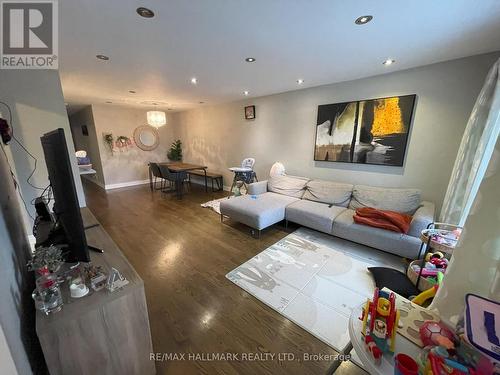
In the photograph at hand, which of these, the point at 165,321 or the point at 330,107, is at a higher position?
the point at 330,107

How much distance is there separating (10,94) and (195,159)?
4287 mm

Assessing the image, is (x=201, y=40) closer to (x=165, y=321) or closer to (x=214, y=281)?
(x=214, y=281)

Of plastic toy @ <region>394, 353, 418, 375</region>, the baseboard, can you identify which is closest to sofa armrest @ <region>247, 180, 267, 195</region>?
plastic toy @ <region>394, 353, 418, 375</region>

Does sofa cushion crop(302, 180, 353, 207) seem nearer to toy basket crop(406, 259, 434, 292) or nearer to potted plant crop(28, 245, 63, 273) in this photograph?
toy basket crop(406, 259, 434, 292)

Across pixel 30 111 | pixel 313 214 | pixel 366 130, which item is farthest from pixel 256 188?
pixel 30 111

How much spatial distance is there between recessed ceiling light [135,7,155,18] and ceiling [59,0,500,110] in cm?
3

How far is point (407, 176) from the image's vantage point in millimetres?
2725

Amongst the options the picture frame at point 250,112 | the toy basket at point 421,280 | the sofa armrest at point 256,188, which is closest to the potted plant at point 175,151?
the picture frame at point 250,112

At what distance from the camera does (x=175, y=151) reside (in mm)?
6758

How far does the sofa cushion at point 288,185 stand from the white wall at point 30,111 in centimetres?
315

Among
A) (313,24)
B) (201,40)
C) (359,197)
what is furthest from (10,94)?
(359,197)

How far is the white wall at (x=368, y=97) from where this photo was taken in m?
2.30

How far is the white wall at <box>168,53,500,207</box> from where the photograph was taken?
2.30 m

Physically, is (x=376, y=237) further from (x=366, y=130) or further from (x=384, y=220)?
(x=366, y=130)
